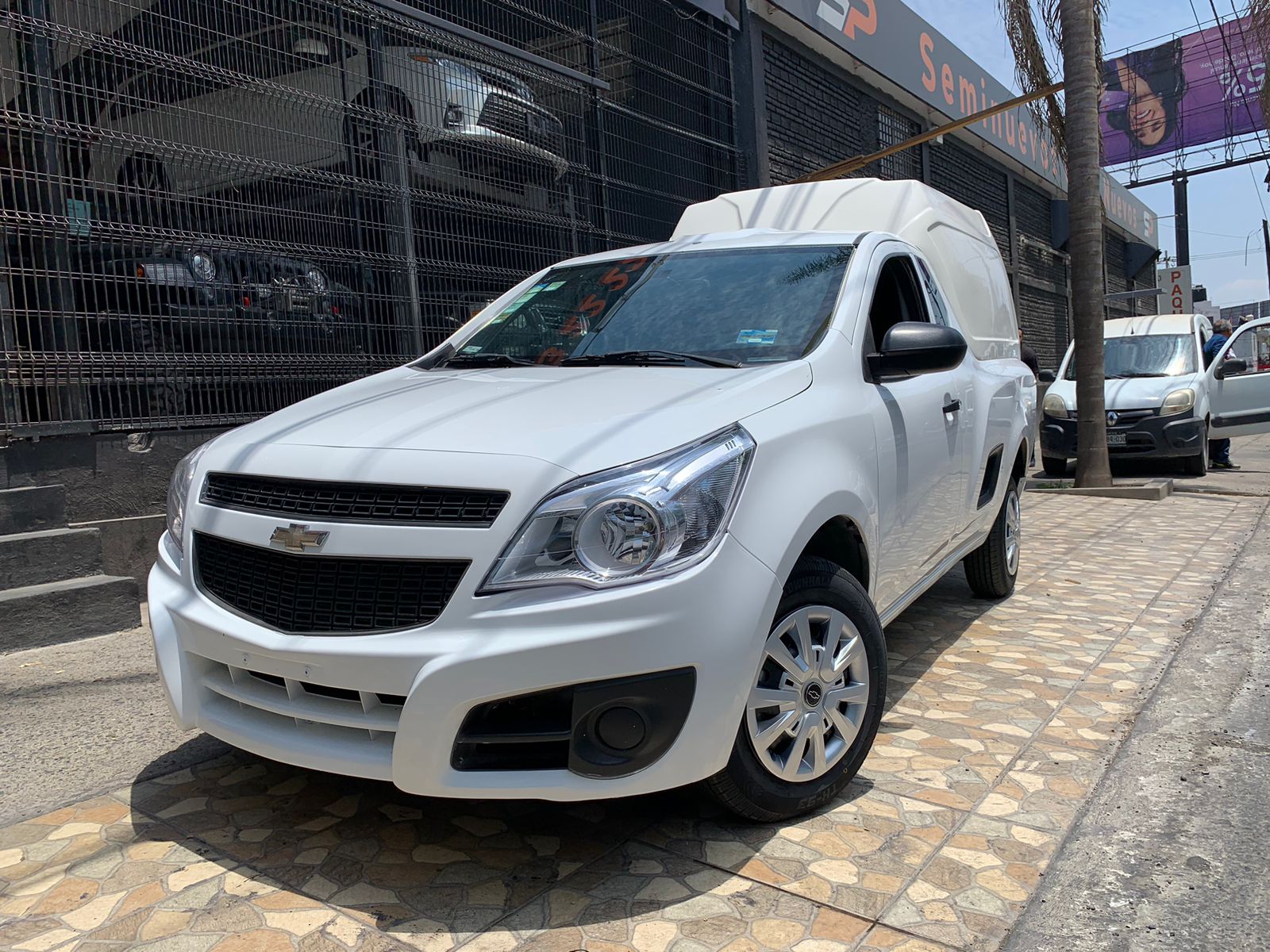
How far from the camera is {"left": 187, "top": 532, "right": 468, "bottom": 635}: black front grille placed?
2.36 meters

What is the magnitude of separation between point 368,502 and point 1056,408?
36.2 feet

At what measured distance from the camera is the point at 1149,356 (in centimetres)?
1260

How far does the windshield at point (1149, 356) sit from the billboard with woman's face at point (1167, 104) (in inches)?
1200

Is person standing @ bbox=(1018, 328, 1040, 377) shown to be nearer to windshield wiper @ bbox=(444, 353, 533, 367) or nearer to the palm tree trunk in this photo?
the palm tree trunk

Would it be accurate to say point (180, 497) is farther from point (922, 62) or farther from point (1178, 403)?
point (922, 62)

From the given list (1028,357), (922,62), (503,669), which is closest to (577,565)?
(503,669)

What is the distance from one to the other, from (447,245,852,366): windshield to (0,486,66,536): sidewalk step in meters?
2.65

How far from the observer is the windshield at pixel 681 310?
134 inches

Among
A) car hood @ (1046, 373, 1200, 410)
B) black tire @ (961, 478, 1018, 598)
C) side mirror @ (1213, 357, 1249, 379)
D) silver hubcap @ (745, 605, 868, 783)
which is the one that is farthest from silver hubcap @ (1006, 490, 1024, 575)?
side mirror @ (1213, 357, 1249, 379)

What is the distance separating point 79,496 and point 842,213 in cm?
483

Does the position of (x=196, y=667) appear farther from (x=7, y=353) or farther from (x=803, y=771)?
(x=7, y=353)

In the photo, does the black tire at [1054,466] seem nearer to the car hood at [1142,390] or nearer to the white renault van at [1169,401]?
the white renault van at [1169,401]

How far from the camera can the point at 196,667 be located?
2744 millimetres

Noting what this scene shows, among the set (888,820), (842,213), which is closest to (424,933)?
(888,820)
